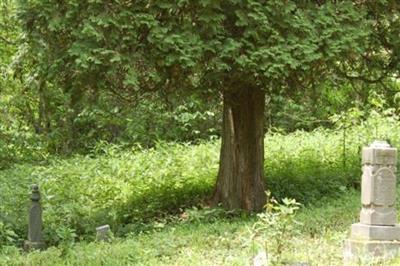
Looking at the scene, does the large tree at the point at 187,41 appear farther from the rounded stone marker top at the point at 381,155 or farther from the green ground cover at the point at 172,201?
the rounded stone marker top at the point at 381,155

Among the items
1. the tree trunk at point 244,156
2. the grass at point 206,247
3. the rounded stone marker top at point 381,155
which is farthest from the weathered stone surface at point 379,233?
the tree trunk at point 244,156

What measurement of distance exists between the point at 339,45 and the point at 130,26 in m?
2.69

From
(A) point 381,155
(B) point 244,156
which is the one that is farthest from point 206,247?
(B) point 244,156

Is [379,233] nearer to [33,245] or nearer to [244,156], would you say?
[244,156]

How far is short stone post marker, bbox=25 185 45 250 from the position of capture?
9.13 meters

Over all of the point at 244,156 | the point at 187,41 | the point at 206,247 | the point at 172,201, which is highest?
the point at 187,41

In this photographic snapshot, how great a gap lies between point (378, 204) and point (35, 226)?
188 inches

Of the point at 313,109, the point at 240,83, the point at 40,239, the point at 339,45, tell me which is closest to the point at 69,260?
the point at 40,239

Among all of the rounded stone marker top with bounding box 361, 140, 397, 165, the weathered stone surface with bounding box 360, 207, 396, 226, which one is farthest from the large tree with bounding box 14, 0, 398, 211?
the weathered stone surface with bounding box 360, 207, 396, 226

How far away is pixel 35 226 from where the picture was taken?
363 inches

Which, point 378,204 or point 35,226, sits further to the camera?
point 35,226

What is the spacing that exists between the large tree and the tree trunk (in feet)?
A: 2.24

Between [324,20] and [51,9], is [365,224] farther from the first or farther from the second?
[51,9]

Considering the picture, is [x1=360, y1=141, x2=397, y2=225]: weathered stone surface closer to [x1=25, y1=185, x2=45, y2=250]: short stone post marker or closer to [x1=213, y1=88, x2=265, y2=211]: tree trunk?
[x1=213, y1=88, x2=265, y2=211]: tree trunk
